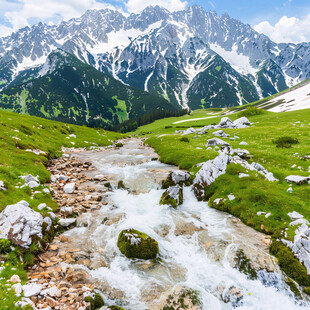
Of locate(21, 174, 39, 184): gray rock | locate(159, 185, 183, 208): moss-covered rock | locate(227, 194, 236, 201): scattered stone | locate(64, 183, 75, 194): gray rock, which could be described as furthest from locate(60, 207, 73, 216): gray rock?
locate(227, 194, 236, 201): scattered stone

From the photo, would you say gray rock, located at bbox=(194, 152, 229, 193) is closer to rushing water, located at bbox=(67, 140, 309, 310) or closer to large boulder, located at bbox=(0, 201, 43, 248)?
rushing water, located at bbox=(67, 140, 309, 310)

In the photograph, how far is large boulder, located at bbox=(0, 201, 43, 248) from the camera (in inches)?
419

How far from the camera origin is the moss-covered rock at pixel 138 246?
11.8 metres

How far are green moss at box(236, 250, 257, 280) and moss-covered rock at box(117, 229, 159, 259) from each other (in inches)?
196

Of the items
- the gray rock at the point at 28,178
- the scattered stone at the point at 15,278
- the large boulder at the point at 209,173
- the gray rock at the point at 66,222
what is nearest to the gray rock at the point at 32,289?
the scattered stone at the point at 15,278

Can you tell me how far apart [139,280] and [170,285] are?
1.73 meters

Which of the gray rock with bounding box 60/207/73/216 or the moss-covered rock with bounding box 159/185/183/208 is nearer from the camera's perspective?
the gray rock with bounding box 60/207/73/216

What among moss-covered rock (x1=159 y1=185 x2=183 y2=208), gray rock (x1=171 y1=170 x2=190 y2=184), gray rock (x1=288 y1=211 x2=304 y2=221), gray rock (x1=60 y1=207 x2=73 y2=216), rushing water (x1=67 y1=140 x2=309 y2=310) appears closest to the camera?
rushing water (x1=67 y1=140 x2=309 y2=310)

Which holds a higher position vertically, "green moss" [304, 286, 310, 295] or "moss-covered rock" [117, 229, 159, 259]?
"moss-covered rock" [117, 229, 159, 259]

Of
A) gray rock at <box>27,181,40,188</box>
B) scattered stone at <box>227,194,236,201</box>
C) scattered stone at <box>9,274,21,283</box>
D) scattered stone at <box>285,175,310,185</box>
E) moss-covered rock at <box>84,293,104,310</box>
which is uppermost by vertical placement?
gray rock at <box>27,181,40,188</box>

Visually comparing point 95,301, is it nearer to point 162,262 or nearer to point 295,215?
point 162,262

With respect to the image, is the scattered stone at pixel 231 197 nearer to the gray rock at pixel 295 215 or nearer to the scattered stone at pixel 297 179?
the gray rock at pixel 295 215

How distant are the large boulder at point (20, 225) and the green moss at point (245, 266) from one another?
1242 centimetres

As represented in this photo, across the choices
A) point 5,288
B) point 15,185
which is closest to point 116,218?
point 5,288
